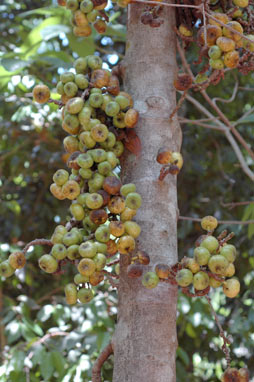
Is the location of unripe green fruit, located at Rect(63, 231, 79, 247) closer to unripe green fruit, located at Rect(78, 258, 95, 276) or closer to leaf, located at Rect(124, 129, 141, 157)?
unripe green fruit, located at Rect(78, 258, 95, 276)

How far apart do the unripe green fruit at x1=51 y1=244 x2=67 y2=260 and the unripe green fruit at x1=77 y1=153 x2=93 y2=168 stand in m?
0.20

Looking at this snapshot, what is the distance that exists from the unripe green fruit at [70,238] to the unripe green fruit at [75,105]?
300 mm

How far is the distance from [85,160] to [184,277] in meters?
0.35

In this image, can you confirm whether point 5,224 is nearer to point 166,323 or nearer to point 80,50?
point 80,50

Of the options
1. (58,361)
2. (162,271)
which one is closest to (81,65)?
(162,271)

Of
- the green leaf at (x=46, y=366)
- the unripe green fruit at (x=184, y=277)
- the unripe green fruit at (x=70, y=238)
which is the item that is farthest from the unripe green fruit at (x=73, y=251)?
the green leaf at (x=46, y=366)

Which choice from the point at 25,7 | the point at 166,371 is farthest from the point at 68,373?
the point at 25,7

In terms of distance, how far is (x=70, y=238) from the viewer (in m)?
1.16

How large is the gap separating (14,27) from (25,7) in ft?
1.45

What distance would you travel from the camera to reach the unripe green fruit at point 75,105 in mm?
1248

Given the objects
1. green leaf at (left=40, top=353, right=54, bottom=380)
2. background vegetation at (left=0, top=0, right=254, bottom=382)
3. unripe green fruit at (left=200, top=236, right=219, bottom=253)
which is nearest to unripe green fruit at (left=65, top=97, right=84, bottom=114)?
unripe green fruit at (left=200, top=236, right=219, bottom=253)

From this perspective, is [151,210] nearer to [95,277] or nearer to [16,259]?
[95,277]

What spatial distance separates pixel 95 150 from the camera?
1227mm

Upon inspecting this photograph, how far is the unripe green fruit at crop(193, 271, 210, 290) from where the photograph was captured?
1.12 meters
